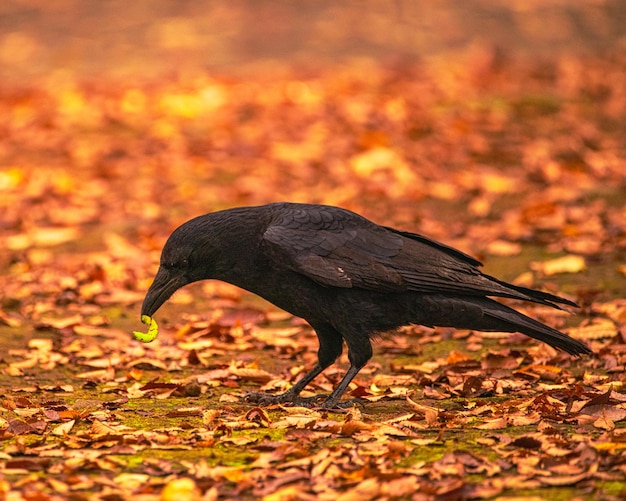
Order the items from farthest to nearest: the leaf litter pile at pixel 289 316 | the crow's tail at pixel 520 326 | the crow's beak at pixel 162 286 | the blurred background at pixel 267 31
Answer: the blurred background at pixel 267 31, the crow's beak at pixel 162 286, the crow's tail at pixel 520 326, the leaf litter pile at pixel 289 316

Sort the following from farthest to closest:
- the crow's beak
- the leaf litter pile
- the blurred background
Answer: the blurred background, the crow's beak, the leaf litter pile

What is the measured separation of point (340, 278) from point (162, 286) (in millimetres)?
1005

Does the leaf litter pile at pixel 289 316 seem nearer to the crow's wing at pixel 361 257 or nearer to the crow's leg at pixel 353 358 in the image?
the crow's leg at pixel 353 358

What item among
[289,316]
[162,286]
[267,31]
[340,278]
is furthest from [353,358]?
[267,31]

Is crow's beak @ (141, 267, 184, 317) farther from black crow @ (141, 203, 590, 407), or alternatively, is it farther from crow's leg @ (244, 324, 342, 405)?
crow's leg @ (244, 324, 342, 405)

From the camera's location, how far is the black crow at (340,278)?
5.30m

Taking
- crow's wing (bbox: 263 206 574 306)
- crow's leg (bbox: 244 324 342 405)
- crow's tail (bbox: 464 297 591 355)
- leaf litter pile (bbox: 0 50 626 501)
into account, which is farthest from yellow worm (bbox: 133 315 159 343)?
crow's tail (bbox: 464 297 591 355)

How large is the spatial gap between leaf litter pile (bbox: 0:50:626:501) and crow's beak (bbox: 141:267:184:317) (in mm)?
494

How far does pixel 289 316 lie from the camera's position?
768 cm

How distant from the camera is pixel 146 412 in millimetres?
5160

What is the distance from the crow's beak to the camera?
18.1 feet

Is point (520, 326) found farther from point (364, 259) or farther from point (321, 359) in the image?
point (321, 359)

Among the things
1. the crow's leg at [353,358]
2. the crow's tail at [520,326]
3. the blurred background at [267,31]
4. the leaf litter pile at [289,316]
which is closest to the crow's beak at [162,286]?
the leaf litter pile at [289,316]

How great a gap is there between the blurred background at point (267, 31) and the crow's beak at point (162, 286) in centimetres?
1108
